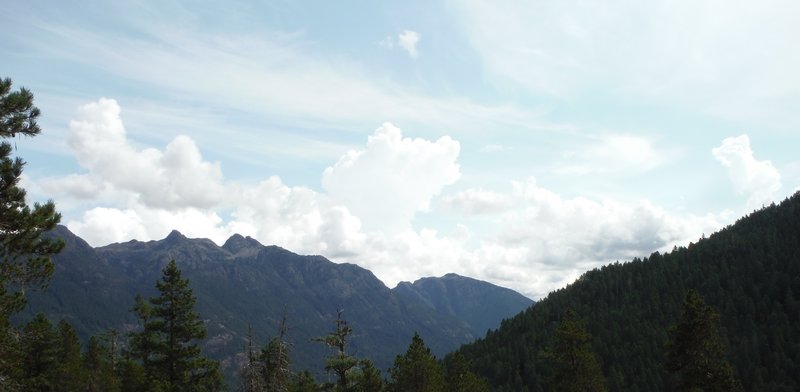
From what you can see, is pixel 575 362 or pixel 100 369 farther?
pixel 100 369

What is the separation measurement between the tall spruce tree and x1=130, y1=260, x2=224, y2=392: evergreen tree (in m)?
15.2

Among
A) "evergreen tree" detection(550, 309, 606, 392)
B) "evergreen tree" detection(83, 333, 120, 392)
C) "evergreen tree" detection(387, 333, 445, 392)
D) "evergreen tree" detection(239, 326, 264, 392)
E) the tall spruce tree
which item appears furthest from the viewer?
"evergreen tree" detection(387, 333, 445, 392)

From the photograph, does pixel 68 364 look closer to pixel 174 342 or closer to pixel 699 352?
pixel 174 342

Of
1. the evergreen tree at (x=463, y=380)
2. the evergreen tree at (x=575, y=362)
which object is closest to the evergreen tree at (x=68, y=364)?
the evergreen tree at (x=463, y=380)

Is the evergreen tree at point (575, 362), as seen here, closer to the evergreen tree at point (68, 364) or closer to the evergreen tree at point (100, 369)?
the evergreen tree at point (100, 369)

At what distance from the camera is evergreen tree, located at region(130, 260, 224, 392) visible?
114ft

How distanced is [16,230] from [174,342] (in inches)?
728

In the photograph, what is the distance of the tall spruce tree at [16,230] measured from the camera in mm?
18250

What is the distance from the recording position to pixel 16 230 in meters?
18.8

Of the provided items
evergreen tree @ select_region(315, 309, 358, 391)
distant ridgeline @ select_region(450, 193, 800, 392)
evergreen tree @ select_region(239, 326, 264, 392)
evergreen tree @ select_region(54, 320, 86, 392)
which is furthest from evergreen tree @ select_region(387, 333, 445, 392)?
distant ridgeline @ select_region(450, 193, 800, 392)

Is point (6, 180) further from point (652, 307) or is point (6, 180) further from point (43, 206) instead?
point (652, 307)

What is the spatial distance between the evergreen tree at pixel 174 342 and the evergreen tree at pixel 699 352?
30.8 meters

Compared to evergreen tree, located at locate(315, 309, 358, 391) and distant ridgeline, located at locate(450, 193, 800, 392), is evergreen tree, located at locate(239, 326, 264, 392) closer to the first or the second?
evergreen tree, located at locate(315, 309, 358, 391)

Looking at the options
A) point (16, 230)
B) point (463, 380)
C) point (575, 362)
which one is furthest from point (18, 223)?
point (463, 380)
